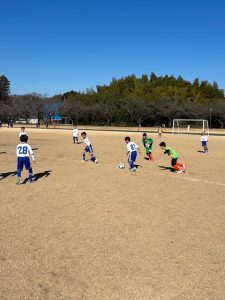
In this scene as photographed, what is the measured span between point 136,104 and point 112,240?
72249 millimetres

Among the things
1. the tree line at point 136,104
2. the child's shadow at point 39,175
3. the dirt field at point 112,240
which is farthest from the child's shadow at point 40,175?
the tree line at point 136,104

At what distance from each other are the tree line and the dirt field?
64741mm

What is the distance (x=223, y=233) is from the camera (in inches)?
260

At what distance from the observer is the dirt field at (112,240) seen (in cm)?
457

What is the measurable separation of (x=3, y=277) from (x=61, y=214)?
300cm

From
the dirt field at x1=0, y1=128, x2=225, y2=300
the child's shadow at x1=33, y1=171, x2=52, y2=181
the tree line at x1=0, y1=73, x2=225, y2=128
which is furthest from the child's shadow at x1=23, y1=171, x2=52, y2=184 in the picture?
the tree line at x1=0, y1=73, x2=225, y2=128

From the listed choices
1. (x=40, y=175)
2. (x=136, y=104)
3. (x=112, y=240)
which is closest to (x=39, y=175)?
(x=40, y=175)

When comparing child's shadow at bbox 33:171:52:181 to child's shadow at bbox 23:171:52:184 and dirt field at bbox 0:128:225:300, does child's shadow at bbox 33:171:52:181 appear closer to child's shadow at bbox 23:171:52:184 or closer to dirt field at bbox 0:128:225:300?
child's shadow at bbox 23:171:52:184

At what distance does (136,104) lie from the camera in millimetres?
77500

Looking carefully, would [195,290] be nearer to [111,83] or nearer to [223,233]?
[223,233]

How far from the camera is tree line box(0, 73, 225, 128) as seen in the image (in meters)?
75.7

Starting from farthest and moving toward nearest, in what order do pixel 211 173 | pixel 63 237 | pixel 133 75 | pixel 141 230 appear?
pixel 133 75, pixel 211 173, pixel 141 230, pixel 63 237

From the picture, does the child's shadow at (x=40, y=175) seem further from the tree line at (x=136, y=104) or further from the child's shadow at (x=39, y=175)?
the tree line at (x=136, y=104)

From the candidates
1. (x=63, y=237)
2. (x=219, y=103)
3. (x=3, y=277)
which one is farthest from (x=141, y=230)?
(x=219, y=103)
